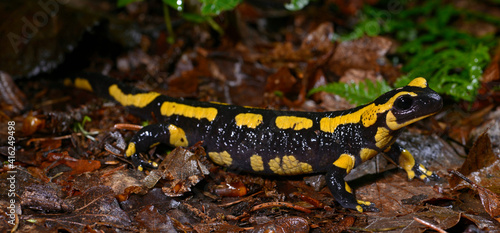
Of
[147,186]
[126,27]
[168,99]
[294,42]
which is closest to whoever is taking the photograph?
[147,186]

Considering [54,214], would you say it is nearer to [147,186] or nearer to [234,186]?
[147,186]

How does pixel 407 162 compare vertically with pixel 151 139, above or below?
below

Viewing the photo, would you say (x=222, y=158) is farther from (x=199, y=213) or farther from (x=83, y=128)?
(x=83, y=128)

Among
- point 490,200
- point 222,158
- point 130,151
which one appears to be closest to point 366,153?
point 490,200

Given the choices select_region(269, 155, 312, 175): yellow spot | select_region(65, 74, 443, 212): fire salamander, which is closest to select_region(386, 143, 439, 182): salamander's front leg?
select_region(65, 74, 443, 212): fire salamander

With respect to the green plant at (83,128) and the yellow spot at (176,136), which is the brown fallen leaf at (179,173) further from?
the green plant at (83,128)

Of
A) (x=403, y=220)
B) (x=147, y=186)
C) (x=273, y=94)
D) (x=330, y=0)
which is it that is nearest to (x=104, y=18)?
(x=273, y=94)
